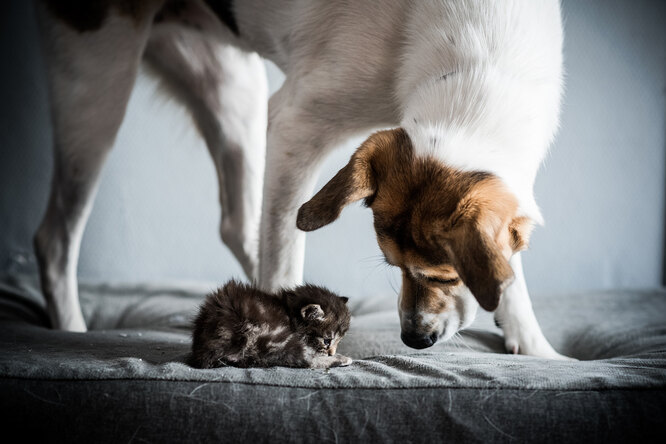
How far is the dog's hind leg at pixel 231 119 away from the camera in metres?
2.22

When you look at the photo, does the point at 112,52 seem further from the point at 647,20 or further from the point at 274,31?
the point at 647,20

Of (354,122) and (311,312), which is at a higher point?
(354,122)

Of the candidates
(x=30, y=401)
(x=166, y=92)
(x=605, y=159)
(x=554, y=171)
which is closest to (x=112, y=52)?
(x=166, y=92)

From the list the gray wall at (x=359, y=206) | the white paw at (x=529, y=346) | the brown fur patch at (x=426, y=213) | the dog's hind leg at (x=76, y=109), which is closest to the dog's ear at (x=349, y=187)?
the brown fur patch at (x=426, y=213)

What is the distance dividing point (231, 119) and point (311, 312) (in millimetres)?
1055

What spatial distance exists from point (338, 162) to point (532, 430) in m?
Answer: 1.81

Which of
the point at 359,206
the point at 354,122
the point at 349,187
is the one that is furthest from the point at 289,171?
the point at 359,206

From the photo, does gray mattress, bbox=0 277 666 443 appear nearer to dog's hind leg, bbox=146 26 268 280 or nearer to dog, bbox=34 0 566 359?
dog, bbox=34 0 566 359

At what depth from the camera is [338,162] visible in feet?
9.02

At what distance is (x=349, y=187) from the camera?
50.0 inches

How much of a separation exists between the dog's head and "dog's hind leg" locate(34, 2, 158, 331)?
94 cm

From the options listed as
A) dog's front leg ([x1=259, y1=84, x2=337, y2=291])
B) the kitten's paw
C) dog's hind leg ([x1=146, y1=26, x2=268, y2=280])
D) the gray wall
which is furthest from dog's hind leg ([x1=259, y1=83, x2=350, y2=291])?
the gray wall

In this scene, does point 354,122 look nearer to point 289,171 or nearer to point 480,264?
point 289,171

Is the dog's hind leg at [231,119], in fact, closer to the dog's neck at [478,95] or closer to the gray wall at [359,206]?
the gray wall at [359,206]
